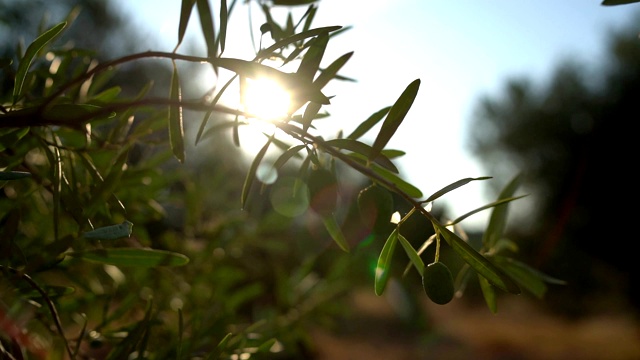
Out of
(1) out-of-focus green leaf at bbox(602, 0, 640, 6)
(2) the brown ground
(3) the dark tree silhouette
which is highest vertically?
(1) out-of-focus green leaf at bbox(602, 0, 640, 6)

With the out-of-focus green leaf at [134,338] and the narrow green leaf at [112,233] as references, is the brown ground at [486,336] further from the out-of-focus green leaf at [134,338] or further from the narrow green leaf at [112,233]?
the narrow green leaf at [112,233]

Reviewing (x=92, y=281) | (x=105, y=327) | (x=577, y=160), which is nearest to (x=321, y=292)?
(x=92, y=281)

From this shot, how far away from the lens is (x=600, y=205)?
219 inches

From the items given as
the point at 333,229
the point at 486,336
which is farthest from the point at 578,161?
the point at 333,229

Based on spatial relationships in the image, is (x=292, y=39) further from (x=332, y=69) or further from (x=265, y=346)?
(x=265, y=346)

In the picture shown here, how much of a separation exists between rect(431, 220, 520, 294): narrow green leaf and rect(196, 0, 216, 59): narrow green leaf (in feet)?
0.44

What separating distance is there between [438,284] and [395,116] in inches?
3.0

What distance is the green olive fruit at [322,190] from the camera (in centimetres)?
29

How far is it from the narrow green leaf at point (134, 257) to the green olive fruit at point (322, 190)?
71mm

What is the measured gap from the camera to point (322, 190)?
0.29 meters

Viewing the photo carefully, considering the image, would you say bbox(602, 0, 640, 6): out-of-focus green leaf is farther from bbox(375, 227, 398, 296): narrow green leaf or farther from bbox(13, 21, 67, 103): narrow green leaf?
bbox(13, 21, 67, 103): narrow green leaf

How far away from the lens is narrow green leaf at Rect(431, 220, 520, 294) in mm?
245

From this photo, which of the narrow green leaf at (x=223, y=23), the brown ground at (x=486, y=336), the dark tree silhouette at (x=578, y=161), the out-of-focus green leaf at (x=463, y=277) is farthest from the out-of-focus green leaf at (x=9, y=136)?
the dark tree silhouette at (x=578, y=161)

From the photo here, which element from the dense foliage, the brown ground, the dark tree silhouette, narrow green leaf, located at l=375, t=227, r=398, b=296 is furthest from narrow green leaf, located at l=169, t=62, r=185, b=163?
the dark tree silhouette
